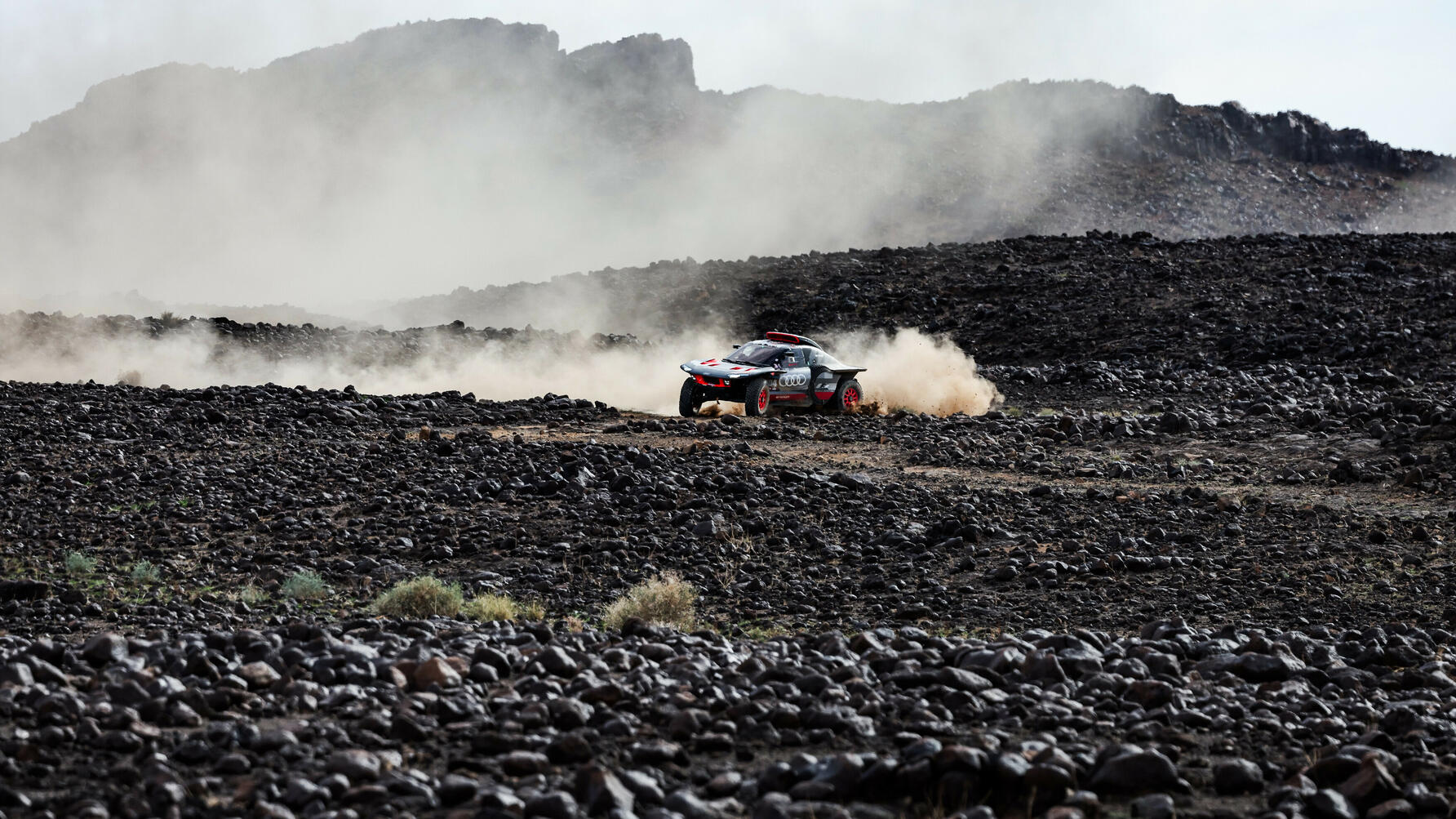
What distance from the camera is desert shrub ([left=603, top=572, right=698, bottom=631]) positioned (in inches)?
382

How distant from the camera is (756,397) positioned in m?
24.8

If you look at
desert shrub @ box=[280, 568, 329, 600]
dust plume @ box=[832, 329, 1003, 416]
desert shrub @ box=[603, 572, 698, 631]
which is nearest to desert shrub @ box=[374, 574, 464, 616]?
desert shrub @ box=[280, 568, 329, 600]

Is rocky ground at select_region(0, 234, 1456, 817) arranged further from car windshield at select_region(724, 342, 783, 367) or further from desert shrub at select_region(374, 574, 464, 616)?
car windshield at select_region(724, 342, 783, 367)

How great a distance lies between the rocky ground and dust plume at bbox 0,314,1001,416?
201 inches

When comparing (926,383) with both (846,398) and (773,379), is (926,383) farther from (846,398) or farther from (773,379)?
(773,379)

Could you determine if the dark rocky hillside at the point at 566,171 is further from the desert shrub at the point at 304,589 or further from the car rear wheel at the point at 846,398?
the desert shrub at the point at 304,589

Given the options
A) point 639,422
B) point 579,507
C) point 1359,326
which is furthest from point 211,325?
point 1359,326

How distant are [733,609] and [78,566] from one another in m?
5.77

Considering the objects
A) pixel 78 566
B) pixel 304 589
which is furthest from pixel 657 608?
pixel 78 566

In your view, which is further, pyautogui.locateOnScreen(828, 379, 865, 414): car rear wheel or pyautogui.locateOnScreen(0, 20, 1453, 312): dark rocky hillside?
pyautogui.locateOnScreen(0, 20, 1453, 312): dark rocky hillside

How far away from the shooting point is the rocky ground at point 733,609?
5578 mm

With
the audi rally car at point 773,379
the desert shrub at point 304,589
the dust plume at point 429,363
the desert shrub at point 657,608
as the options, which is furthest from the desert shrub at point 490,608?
the dust plume at point 429,363

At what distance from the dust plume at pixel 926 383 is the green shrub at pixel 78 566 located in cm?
1890

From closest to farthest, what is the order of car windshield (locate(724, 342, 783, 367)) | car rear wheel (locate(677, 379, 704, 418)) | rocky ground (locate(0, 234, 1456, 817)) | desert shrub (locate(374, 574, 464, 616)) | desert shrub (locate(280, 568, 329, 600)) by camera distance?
rocky ground (locate(0, 234, 1456, 817)) < desert shrub (locate(374, 574, 464, 616)) < desert shrub (locate(280, 568, 329, 600)) < car rear wheel (locate(677, 379, 704, 418)) < car windshield (locate(724, 342, 783, 367))
